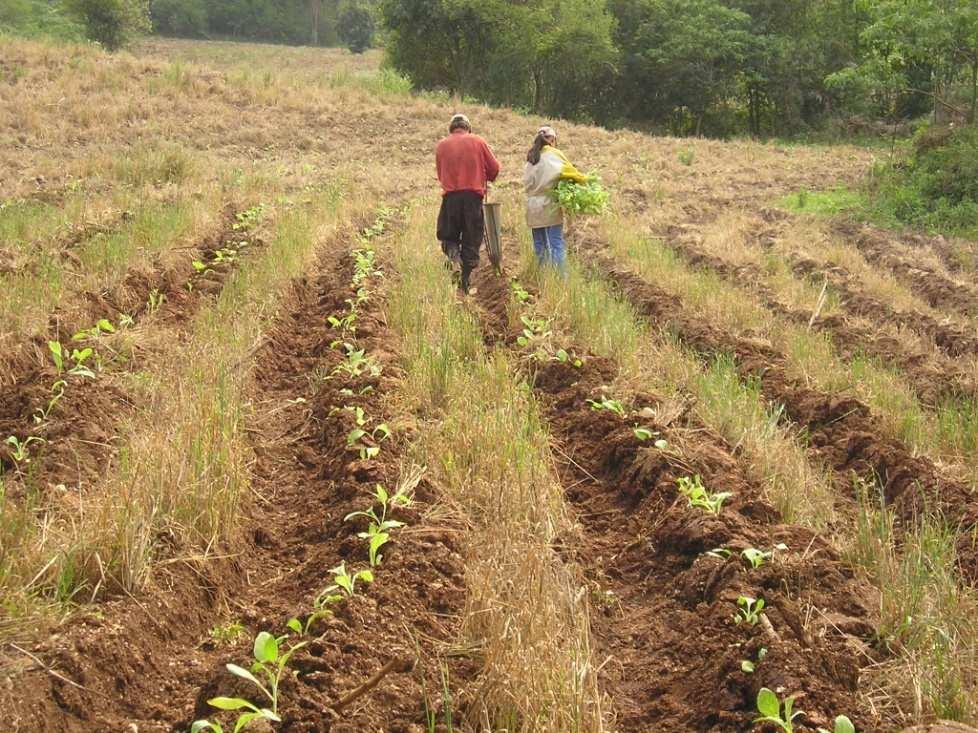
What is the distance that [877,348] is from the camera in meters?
8.16

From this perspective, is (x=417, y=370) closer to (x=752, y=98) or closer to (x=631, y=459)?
(x=631, y=459)

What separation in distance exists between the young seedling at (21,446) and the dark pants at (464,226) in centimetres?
558

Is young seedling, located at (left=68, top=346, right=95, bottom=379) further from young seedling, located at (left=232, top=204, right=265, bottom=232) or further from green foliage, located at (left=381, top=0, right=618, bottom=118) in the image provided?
green foliage, located at (left=381, top=0, right=618, bottom=118)

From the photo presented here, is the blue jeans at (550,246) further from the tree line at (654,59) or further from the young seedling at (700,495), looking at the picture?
the tree line at (654,59)

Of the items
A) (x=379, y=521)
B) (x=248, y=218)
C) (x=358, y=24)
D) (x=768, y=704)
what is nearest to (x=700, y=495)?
(x=379, y=521)

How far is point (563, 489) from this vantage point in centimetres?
512

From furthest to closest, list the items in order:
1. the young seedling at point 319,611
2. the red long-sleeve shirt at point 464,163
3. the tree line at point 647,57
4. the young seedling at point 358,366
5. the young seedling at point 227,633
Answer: the tree line at point 647,57, the red long-sleeve shirt at point 464,163, the young seedling at point 358,366, the young seedling at point 227,633, the young seedling at point 319,611

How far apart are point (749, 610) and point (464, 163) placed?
7112 mm

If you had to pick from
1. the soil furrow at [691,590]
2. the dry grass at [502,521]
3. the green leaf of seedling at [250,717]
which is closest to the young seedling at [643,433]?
the soil furrow at [691,590]

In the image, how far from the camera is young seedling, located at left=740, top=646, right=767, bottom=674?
3.26 m

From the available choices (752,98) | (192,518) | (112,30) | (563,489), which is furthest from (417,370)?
(112,30)

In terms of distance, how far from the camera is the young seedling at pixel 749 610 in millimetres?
3514

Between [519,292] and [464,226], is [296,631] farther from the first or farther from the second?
[464,226]

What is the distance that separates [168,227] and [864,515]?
897 cm
